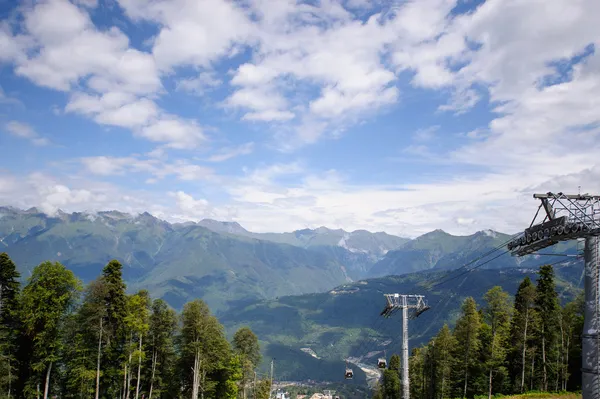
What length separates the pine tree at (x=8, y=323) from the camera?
132 feet

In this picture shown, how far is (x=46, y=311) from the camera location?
41.5 meters

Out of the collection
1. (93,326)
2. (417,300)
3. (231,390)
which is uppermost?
(417,300)

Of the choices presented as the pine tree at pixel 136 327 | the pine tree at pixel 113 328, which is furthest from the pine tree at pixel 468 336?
the pine tree at pixel 113 328

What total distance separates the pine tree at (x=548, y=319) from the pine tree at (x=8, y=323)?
62.5 meters

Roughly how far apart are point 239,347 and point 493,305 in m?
43.5

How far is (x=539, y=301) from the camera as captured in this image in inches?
2244

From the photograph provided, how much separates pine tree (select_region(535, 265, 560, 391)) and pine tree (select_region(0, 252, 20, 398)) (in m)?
62.5

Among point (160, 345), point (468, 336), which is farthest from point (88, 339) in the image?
point (468, 336)

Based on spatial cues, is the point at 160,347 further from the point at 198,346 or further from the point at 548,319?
the point at 548,319

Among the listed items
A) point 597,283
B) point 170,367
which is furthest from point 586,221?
point 170,367

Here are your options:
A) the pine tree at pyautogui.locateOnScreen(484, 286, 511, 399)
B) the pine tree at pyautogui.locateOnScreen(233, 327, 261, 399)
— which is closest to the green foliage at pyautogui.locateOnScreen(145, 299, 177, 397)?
the pine tree at pyautogui.locateOnScreen(233, 327, 261, 399)

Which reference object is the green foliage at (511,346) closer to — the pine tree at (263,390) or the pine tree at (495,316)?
the pine tree at (495,316)

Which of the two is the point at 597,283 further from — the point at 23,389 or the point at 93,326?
the point at 23,389

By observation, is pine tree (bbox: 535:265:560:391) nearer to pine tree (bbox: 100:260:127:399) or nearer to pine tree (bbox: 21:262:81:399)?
pine tree (bbox: 100:260:127:399)
